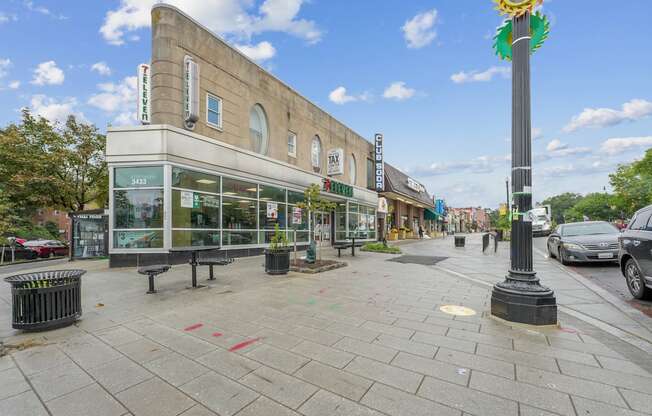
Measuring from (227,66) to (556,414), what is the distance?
48.2 feet

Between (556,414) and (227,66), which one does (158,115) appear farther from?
(556,414)

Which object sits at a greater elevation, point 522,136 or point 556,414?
point 522,136

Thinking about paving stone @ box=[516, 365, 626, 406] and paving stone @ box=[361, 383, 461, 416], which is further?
paving stone @ box=[516, 365, 626, 406]

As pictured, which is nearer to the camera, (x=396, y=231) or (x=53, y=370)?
(x=53, y=370)

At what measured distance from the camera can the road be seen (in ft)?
18.3

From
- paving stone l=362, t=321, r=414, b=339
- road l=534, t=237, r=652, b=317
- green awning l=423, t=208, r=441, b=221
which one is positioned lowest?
road l=534, t=237, r=652, b=317

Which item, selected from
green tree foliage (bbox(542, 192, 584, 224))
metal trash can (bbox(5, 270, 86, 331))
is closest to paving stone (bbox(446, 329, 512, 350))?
metal trash can (bbox(5, 270, 86, 331))

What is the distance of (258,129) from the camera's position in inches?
604

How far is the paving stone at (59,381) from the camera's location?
273 cm

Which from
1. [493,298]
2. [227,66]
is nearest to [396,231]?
[227,66]

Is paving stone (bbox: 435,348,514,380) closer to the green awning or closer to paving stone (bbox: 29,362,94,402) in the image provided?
paving stone (bbox: 29,362,94,402)

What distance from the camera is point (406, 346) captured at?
3645 mm

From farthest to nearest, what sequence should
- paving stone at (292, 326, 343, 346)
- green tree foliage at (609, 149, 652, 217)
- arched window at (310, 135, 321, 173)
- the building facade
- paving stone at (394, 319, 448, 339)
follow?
1. green tree foliage at (609, 149, 652, 217)
2. arched window at (310, 135, 321, 173)
3. the building facade
4. paving stone at (394, 319, 448, 339)
5. paving stone at (292, 326, 343, 346)

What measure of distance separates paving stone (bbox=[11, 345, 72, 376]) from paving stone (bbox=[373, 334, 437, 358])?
3.63 metres
